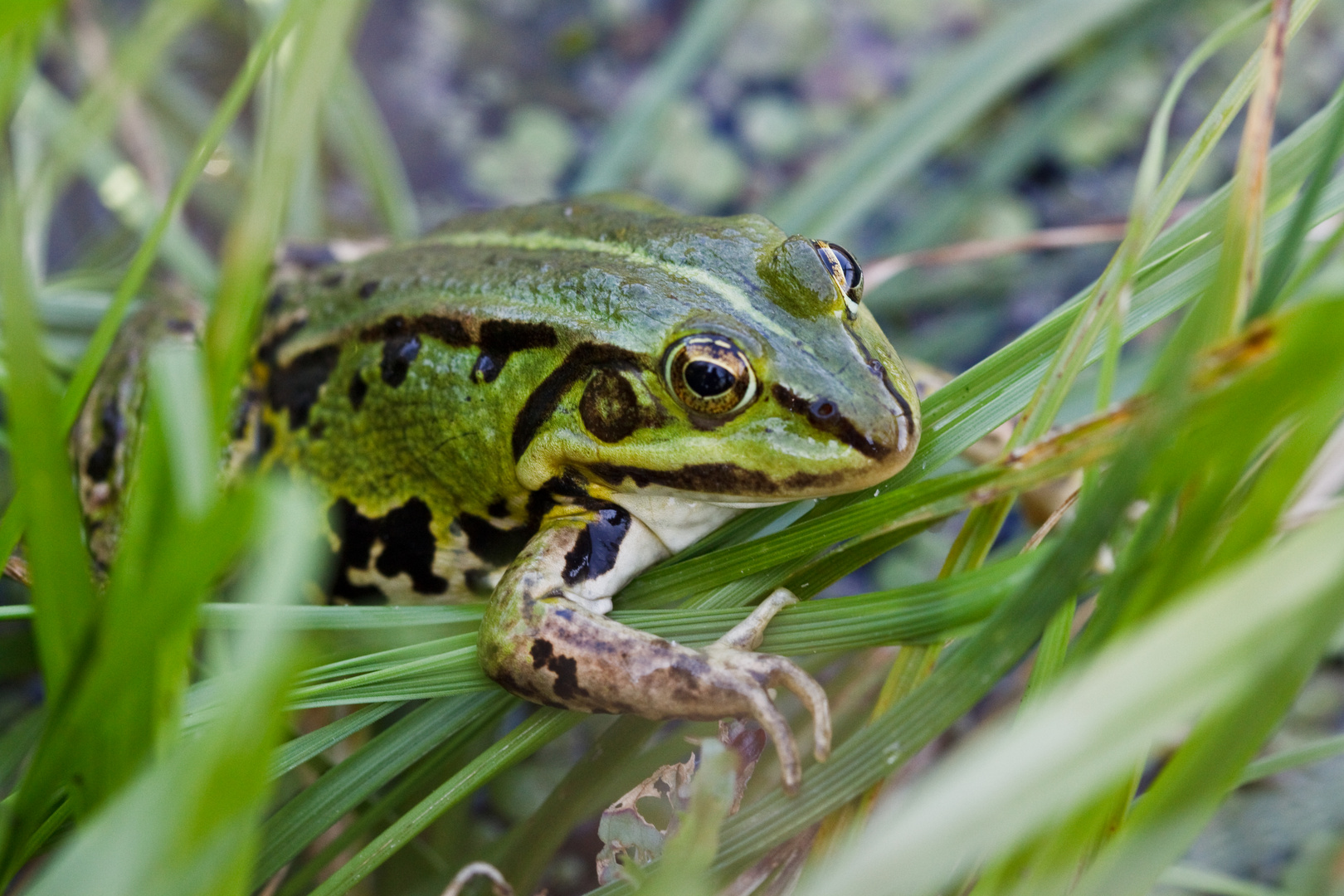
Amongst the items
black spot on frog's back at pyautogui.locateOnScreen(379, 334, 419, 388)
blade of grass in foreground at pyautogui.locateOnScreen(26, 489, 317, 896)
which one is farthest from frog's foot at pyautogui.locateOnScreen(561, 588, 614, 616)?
blade of grass in foreground at pyautogui.locateOnScreen(26, 489, 317, 896)

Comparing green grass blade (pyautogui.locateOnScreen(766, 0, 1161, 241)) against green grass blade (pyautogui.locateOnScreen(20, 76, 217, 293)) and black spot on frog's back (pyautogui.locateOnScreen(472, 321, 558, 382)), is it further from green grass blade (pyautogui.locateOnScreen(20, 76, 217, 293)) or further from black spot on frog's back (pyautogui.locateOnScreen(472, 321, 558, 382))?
green grass blade (pyautogui.locateOnScreen(20, 76, 217, 293))

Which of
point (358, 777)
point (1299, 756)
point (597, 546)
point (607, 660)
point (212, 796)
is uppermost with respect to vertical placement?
point (212, 796)

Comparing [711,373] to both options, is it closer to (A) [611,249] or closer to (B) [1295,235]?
(A) [611,249]

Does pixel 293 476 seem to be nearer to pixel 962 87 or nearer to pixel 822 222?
pixel 822 222

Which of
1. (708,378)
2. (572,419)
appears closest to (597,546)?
(572,419)

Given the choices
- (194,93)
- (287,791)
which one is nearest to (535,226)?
(287,791)

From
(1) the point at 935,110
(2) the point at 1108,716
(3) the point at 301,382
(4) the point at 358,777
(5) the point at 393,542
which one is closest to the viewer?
(2) the point at 1108,716

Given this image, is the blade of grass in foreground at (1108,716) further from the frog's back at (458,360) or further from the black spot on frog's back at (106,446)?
the black spot on frog's back at (106,446)
